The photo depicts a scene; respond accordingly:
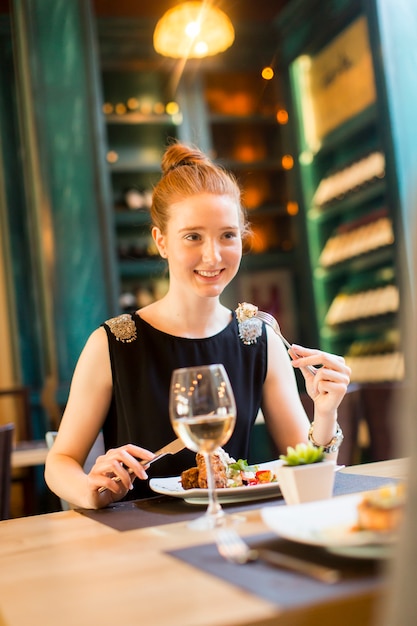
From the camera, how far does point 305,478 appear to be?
116 centimetres

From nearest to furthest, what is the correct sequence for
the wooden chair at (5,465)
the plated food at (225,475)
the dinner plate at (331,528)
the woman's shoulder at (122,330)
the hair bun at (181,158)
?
1. the dinner plate at (331,528)
2. the plated food at (225,475)
3. the woman's shoulder at (122,330)
4. the hair bun at (181,158)
5. the wooden chair at (5,465)

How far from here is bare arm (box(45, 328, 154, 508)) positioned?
142cm

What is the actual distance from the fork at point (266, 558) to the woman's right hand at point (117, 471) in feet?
0.94

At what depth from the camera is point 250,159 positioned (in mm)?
6699

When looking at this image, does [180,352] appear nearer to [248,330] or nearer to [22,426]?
[248,330]

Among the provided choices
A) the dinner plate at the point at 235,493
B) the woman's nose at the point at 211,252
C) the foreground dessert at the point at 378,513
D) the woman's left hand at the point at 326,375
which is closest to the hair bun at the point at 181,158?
the woman's nose at the point at 211,252

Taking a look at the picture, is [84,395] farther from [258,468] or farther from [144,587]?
[144,587]

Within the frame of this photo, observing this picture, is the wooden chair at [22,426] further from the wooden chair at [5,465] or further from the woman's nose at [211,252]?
the woman's nose at [211,252]

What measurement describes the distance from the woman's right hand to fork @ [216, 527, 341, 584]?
29cm

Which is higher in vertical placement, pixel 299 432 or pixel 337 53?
pixel 337 53

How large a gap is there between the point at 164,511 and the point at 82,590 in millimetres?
472

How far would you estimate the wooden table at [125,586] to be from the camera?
0.71 meters

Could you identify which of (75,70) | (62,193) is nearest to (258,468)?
(62,193)

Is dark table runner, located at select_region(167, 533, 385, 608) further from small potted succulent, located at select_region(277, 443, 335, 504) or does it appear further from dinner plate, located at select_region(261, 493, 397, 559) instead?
small potted succulent, located at select_region(277, 443, 335, 504)
